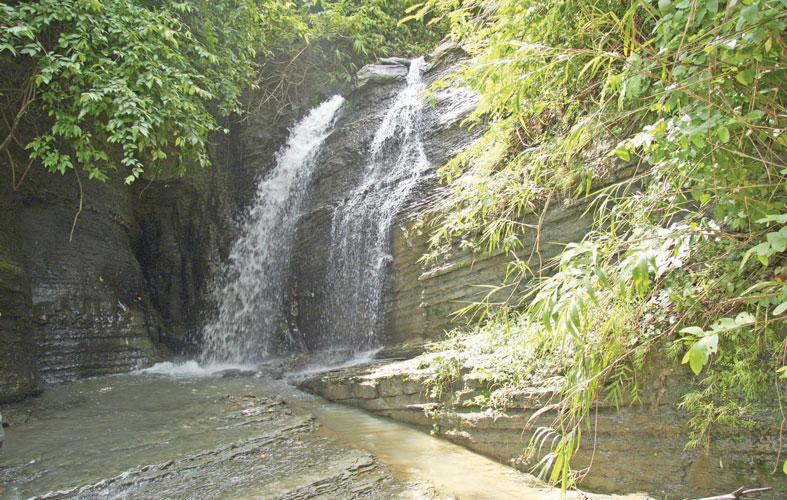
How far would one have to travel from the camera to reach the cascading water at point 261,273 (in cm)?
927

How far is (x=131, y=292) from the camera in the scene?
27.5ft

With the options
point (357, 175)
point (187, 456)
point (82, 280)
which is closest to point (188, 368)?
point (82, 280)

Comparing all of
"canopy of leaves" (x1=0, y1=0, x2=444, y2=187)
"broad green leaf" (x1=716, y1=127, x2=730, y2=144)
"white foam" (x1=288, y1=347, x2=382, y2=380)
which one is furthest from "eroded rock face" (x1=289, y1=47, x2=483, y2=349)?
"broad green leaf" (x1=716, y1=127, x2=730, y2=144)

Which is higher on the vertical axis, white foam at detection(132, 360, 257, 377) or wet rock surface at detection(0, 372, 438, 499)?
wet rock surface at detection(0, 372, 438, 499)

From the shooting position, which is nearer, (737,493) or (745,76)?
(745,76)

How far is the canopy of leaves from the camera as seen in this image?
4641 mm

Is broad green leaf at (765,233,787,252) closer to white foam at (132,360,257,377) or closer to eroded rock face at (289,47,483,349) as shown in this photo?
eroded rock face at (289,47,483,349)

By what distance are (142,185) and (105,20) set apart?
4739mm

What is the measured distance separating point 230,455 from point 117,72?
415 centimetres

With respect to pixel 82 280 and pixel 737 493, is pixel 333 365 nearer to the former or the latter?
pixel 82 280

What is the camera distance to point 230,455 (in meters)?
3.22

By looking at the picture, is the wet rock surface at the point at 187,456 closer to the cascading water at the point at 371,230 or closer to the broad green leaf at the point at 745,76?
the broad green leaf at the point at 745,76

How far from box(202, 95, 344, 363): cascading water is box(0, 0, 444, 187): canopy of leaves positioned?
199cm

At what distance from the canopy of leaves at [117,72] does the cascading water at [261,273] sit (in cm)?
199
